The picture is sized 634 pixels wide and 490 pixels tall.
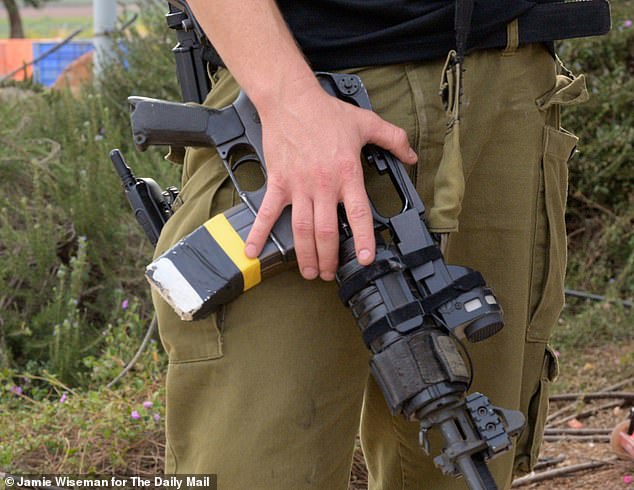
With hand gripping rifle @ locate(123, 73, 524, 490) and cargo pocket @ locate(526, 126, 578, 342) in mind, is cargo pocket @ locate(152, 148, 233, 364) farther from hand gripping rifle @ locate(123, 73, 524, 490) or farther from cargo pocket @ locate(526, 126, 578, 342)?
cargo pocket @ locate(526, 126, 578, 342)

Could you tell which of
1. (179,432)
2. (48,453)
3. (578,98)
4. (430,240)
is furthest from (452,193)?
(48,453)

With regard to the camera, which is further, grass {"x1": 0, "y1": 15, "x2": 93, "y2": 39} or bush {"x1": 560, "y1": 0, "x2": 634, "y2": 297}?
grass {"x1": 0, "y1": 15, "x2": 93, "y2": 39}

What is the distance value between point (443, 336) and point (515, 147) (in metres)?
0.43

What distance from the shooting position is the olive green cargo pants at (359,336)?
4.50 ft

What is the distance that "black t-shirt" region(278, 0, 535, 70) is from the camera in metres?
1.42

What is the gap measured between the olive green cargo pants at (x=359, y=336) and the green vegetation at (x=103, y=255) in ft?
4.57

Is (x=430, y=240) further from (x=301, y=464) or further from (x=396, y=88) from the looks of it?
(x=301, y=464)

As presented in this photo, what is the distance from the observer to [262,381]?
1363mm

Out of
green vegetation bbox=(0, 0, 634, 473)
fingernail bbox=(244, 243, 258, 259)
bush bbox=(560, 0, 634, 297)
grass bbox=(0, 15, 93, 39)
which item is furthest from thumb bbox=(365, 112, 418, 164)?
grass bbox=(0, 15, 93, 39)

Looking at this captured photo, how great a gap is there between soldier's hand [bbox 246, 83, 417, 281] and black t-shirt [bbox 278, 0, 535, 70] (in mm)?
131
